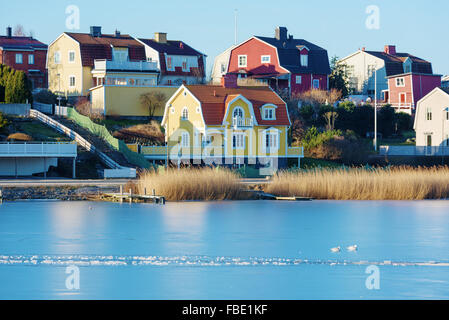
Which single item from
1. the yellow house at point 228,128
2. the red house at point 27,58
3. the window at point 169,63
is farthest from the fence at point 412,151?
the red house at point 27,58

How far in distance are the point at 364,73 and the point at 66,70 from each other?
36305 millimetres

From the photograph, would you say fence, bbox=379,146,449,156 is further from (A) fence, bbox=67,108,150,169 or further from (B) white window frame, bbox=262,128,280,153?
(A) fence, bbox=67,108,150,169

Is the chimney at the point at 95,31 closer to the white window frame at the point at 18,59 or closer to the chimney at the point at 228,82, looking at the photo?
the white window frame at the point at 18,59

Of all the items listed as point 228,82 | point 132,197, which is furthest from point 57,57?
point 132,197

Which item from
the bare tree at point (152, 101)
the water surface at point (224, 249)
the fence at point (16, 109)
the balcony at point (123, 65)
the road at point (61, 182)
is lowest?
the water surface at point (224, 249)

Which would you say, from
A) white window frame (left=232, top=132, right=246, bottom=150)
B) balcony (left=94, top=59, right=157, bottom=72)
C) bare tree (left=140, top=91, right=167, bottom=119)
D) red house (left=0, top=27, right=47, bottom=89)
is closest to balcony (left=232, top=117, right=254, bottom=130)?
white window frame (left=232, top=132, right=246, bottom=150)

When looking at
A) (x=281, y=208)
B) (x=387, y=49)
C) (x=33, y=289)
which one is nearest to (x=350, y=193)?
(x=281, y=208)

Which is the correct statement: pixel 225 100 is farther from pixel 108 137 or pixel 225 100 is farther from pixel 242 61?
pixel 242 61

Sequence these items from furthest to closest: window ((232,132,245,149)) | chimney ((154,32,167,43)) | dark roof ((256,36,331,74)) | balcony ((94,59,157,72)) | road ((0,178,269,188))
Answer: chimney ((154,32,167,43)) → dark roof ((256,36,331,74)) → balcony ((94,59,157,72)) → window ((232,132,245,149)) → road ((0,178,269,188))

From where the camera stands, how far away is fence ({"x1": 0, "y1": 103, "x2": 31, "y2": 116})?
72312 millimetres

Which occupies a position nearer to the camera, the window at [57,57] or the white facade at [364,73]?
the window at [57,57]

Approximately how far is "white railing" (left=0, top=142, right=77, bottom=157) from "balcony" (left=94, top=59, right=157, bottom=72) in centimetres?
2754

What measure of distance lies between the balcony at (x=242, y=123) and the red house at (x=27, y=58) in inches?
1559

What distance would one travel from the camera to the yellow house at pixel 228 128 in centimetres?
6594
